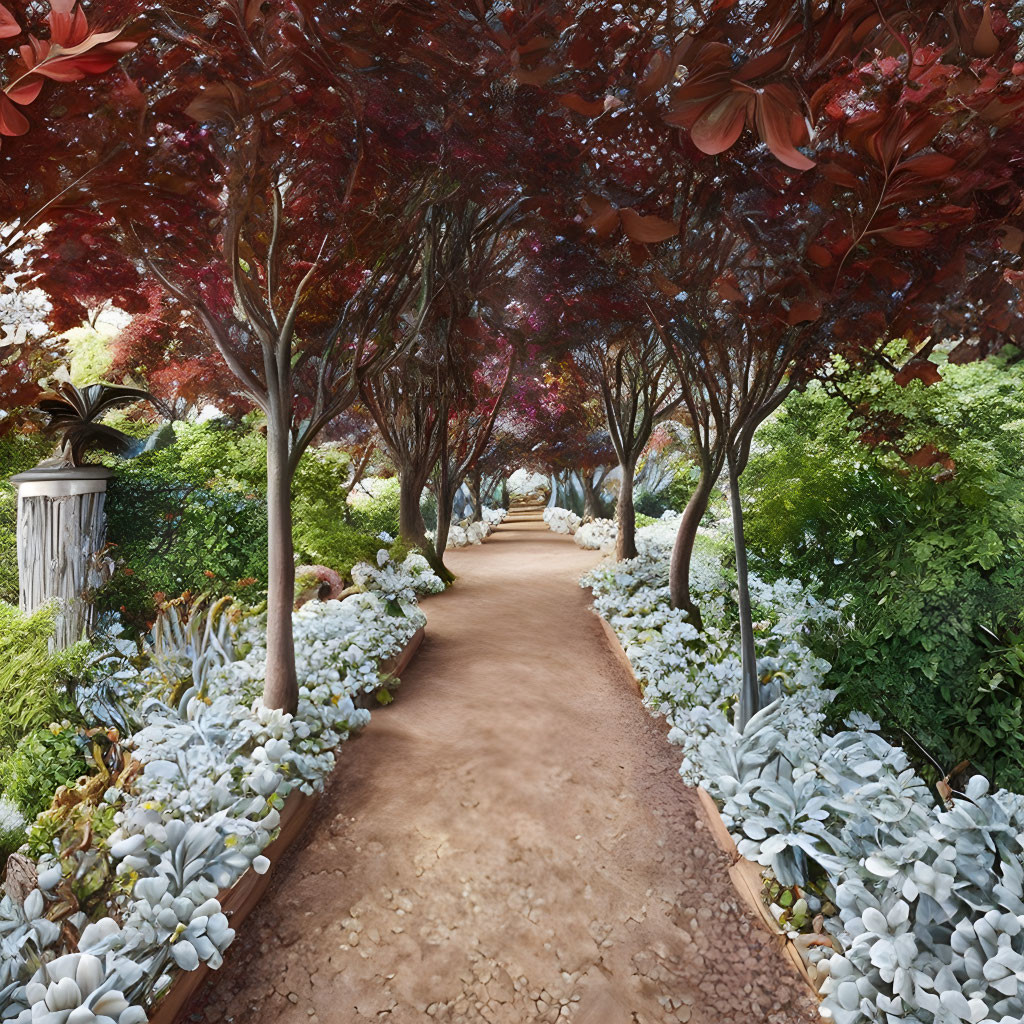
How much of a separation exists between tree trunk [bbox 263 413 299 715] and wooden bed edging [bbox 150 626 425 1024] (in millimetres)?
562

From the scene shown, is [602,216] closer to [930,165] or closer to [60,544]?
[930,165]

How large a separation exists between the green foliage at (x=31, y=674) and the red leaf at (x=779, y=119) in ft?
12.0

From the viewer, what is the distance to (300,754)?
2.81m

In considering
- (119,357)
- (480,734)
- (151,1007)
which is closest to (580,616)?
(480,734)

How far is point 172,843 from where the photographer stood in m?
2.04

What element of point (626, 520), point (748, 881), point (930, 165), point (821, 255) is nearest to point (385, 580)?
point (748, 881)

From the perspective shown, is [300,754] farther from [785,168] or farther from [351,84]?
[785,168]

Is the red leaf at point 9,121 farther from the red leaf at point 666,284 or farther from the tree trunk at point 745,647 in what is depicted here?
the tree trunk at point 745,647

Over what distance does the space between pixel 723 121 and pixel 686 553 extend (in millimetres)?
4291

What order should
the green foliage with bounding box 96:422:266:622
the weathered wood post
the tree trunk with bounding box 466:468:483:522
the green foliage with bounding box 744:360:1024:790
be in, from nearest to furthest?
the green foliage with bounding box 744:360:1024:790 < the weathered wood post < the green foliage with bounding box 96:422:266:622 < the tree trunk with bounding box 466:468:483:522

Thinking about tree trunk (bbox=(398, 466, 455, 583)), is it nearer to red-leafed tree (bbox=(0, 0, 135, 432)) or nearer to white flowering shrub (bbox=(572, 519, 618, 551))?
white flowering shrub (bbox=(572, 519, 618, 551))

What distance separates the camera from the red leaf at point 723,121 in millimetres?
1088

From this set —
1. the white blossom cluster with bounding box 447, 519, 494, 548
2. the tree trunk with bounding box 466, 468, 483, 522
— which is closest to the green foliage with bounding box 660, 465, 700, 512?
the white blossom cluster with bounding box 447, 519, 494, 548

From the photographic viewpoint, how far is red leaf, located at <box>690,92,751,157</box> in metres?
1.09
